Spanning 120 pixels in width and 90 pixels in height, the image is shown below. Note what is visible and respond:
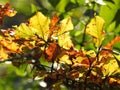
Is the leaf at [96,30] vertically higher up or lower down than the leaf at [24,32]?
lower down

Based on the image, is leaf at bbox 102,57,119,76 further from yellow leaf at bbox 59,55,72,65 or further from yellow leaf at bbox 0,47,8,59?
yellow leaf at bbox 0,47,8,59

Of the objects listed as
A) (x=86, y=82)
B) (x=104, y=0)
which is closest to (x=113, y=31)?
(x=104, y=0)

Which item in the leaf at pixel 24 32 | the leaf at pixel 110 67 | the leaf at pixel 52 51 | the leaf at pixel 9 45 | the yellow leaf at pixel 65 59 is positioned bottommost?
the leaf at pixel 110 67

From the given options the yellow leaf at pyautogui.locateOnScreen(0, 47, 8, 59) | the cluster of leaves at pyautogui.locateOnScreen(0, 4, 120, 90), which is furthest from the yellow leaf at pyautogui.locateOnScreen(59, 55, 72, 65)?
the yellow leaf at pyautogui.locateOnScreen(0, 47, 8, 59)

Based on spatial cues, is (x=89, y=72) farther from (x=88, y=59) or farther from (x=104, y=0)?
(x=104, y=0)

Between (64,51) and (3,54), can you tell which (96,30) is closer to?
(64,51)

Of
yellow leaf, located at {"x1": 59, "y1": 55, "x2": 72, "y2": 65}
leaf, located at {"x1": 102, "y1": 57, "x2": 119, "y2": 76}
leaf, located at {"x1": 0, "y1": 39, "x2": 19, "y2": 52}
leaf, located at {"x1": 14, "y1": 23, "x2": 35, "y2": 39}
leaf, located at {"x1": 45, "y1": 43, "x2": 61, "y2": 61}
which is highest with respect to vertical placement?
leaf, located at {"x1": 14, "y1": 23, "x2": 35, "y2": 39}

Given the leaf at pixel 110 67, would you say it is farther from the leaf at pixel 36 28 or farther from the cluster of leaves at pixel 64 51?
the leaf at pixel 36 28

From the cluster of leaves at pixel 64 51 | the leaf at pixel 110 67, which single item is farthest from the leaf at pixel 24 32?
the leaf at pixel 110 67

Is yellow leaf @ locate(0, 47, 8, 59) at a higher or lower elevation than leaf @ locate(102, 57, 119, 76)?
higher

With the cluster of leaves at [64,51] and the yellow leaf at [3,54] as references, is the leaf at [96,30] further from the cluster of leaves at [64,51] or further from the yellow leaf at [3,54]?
the yellow leaf at [3,54]
